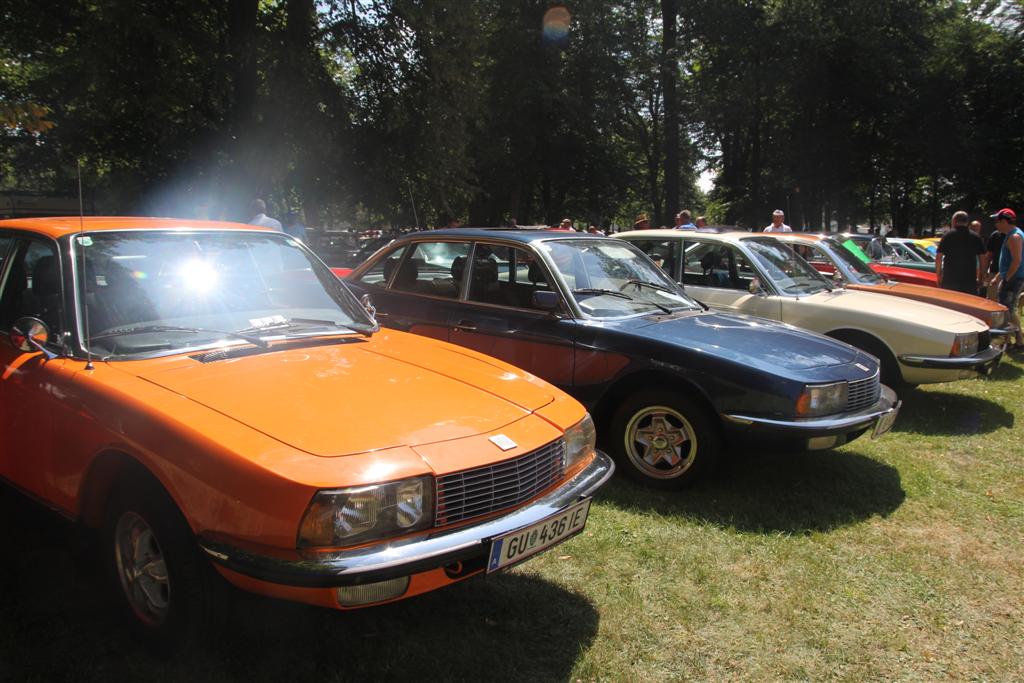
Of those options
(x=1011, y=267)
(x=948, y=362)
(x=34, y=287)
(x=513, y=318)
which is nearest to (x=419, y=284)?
(x=513, y=318)

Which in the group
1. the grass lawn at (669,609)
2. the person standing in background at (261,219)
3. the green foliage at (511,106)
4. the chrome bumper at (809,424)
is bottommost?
the grass lawn at (669,609)

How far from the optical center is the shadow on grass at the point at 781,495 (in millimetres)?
4277

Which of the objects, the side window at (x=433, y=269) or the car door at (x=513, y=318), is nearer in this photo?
the car door at (x=513, y=318)

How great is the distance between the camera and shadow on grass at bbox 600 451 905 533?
4277 millimetres

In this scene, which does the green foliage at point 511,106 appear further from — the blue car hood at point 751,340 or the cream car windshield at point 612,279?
the blue car hood at point 751,340

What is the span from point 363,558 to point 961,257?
9.88m

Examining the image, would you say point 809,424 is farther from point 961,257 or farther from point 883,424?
point 961,257

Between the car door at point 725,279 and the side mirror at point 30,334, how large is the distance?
219 inches

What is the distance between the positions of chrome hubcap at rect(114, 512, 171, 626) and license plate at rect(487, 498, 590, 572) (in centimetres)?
123

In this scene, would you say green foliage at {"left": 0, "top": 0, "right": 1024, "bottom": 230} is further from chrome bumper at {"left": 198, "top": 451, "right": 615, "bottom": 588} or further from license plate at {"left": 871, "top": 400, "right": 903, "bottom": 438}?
license plate at {"left": 871, "top": 400, "right": 903, "bottom": 438}

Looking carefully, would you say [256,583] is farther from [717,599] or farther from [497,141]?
[497,141]

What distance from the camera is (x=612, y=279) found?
17.7 feet

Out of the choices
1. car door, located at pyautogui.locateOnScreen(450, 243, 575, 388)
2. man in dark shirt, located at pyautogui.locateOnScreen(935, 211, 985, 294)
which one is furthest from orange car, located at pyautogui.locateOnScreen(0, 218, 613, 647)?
man in dark shirt, located at pyautogui.locateOnScreen(935, 211, 985, 294)

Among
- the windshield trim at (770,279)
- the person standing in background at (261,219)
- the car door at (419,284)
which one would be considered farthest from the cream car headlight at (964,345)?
the person standing in background at (261,219)
